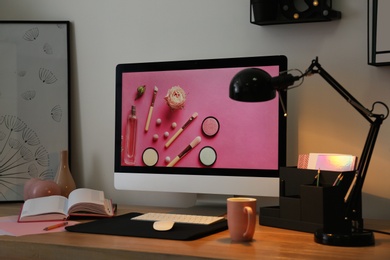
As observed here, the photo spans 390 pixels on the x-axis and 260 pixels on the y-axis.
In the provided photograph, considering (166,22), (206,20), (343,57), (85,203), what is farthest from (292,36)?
(85,203)

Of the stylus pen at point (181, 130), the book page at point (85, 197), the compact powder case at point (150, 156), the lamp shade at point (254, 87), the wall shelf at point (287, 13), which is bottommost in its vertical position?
the book page at point (85, 197)

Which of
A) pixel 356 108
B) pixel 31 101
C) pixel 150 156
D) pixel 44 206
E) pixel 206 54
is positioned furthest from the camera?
pixel 31 101

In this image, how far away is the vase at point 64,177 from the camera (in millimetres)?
2170

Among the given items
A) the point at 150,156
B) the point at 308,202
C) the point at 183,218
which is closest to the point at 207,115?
the point at 150,156

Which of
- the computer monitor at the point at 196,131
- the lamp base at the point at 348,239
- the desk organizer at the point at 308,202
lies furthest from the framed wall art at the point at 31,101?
the lamp base at the point at 348,239

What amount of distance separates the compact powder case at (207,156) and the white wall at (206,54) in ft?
0.89

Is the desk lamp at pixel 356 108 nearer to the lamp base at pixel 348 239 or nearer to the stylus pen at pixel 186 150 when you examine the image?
the lamp base at pixel 348 239

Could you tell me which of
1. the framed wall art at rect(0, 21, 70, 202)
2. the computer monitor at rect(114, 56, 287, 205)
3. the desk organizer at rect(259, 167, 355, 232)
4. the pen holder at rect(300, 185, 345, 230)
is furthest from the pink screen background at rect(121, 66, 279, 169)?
the framed wall art at rect(0, 21, 70, 202)

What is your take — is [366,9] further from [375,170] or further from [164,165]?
[164,165]

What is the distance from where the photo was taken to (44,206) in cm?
190

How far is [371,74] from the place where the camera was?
1914mm

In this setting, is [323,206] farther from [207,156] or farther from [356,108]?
[207,156]

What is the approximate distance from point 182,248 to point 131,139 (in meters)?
0.70

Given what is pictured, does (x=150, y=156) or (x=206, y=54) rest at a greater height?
(x=206, y=54)
